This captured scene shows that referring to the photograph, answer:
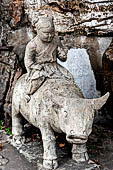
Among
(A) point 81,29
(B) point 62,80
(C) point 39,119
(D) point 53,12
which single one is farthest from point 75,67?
(C) point 39,119

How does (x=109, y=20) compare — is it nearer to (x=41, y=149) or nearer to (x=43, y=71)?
(x=43, y=71)

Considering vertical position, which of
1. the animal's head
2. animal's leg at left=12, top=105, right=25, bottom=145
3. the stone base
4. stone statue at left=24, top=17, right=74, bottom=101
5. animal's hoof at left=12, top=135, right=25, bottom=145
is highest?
stone statue at left=24, top=17, right=74, bottom=101

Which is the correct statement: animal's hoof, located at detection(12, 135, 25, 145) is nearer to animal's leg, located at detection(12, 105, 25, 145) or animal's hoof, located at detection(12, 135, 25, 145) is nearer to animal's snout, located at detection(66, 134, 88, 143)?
animal's leg, located at detection(12, 105, 25, 145)

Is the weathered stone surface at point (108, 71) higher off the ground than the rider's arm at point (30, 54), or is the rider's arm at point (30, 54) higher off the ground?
the rider's arm at point (30, 54)

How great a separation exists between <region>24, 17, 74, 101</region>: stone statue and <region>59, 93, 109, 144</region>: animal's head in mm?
754

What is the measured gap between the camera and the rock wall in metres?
6.59

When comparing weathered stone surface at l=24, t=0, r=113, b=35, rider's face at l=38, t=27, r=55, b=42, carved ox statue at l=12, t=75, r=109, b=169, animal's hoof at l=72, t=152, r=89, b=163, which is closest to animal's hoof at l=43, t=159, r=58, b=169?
carved ox statue at l=12, t=75, r=109, b=169

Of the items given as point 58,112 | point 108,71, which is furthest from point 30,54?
point 108,71

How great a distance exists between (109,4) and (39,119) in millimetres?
3068

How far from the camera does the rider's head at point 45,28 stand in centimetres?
453

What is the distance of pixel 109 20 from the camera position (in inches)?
260

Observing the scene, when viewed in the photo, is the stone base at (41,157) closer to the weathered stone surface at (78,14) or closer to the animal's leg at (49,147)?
the animal's leg at (49,147)

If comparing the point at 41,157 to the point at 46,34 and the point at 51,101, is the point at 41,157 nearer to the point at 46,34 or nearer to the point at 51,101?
the point at 51,101

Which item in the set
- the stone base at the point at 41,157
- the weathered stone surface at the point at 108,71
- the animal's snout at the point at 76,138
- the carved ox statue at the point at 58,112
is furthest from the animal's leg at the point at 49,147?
the weathered stone surface at the point at 108,71
